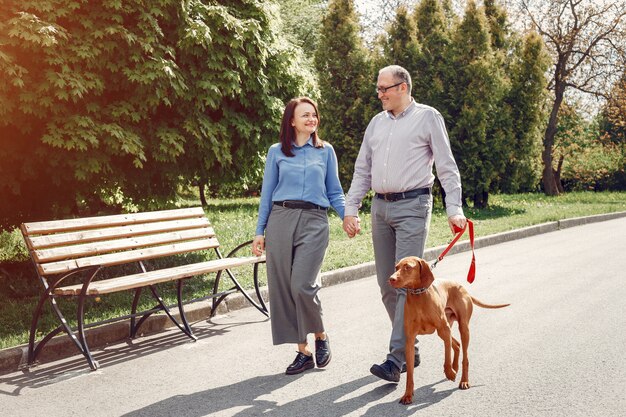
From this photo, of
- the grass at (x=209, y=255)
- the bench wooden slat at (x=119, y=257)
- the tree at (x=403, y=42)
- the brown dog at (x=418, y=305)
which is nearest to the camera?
the brown dog at (x=418, y=305)

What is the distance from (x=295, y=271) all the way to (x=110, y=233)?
7.59 ft

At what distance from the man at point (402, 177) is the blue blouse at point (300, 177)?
51cm

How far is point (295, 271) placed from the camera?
5160 millimetres

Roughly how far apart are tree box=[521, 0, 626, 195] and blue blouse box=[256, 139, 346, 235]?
86.9 ft

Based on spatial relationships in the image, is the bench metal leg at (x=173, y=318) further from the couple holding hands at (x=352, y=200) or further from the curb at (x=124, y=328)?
the couple holding hands at (x=352, y=200)

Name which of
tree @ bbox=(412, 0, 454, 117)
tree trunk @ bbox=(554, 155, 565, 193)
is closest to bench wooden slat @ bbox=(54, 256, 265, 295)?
tree @ bbox=(412, 0, 454, 117)

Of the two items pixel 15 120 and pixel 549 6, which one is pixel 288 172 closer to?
pixel 15 120

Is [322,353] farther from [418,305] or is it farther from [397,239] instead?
[418,305]

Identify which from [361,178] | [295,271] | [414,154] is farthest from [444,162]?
[295,271]

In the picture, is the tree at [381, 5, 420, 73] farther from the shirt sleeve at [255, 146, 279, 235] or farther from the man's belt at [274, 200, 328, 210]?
the man's belt at [274, 200, 328, 210]

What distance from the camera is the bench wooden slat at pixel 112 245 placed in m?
5.88

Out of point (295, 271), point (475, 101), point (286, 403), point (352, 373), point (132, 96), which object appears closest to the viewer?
point (286, 403)

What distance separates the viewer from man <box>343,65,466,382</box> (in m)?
4.70

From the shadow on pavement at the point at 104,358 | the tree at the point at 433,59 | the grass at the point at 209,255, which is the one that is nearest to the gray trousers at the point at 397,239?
the shadow on pavement at the point at 104,358
